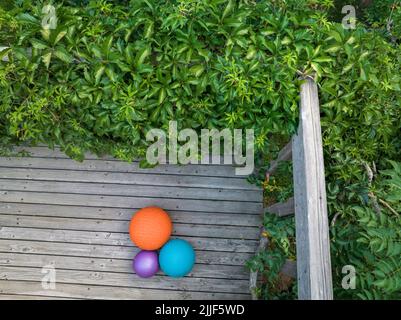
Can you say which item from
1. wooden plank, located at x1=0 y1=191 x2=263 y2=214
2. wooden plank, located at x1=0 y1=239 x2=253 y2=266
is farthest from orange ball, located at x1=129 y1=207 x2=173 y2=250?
wooden plank, located at x1=0 y1=239 x2=253 y2=266

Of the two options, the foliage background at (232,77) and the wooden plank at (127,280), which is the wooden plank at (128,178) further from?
the foliage background at (232,77)

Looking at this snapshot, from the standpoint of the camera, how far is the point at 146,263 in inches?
117

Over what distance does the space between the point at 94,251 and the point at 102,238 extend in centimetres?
15

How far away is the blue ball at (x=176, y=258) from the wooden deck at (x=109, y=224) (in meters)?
0.27

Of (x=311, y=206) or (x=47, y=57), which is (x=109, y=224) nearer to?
(x=47, y=57)

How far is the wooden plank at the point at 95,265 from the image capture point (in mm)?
3225

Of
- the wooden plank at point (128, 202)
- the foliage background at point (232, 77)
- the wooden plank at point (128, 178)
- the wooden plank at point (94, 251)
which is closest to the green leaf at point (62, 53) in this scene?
the foliage background at point (232, 77)

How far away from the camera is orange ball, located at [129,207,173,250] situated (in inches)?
113

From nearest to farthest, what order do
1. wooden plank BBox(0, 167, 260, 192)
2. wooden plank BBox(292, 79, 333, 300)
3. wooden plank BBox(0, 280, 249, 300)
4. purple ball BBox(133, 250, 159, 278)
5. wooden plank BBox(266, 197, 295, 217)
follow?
1. wooden plank BBox(292, 79, 333, 300)
2. wooden plank BBox(266, 197, 295, 217)
3. purple ball BBox(133, 250, 159, 278)
4. wooden plank BBox(0, 280, 249, 300)
5. wooden plank BBox(0, 167, 260, 192)

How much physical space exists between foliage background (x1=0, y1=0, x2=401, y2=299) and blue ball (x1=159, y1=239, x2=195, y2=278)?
0.97m

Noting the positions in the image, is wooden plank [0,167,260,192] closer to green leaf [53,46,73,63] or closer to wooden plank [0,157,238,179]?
wooden plank [0,157,238,179]

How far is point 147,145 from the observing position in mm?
2459

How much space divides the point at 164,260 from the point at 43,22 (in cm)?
200
